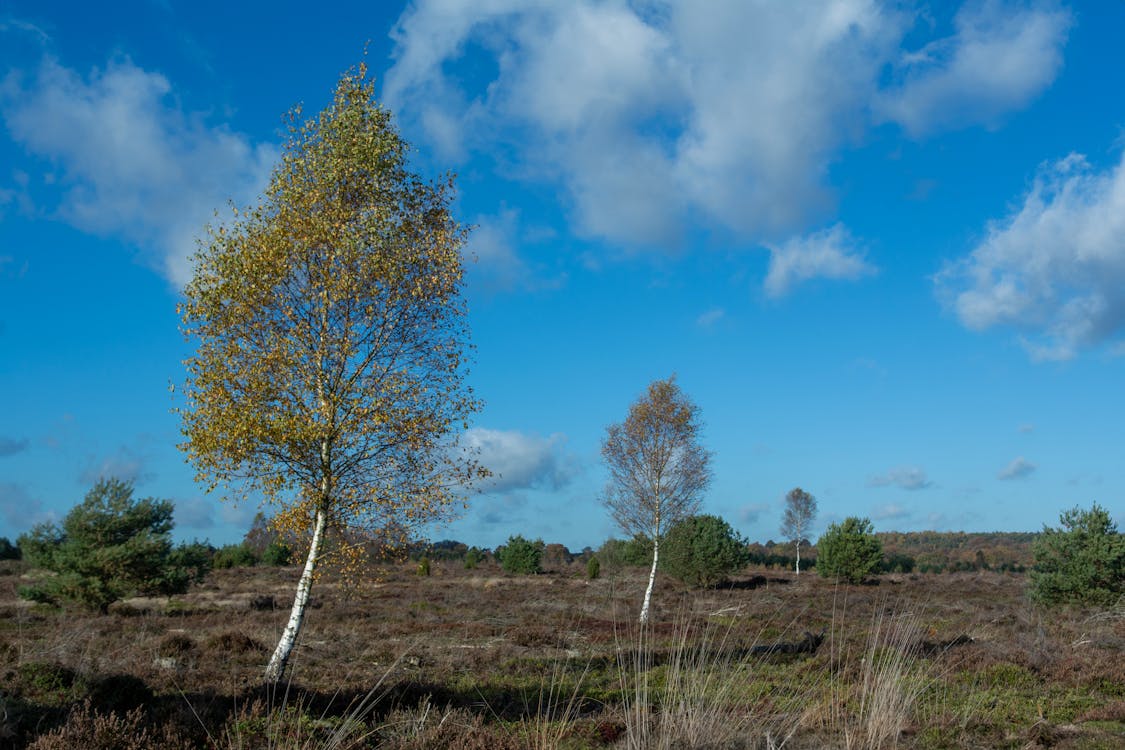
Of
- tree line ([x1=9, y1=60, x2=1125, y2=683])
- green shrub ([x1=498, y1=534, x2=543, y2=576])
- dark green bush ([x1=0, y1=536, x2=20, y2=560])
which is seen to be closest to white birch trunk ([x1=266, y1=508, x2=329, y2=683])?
tree line ([x1=9, y1=60, x2=1125, y2=683])

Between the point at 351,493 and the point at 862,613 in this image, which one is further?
the point at 862,613

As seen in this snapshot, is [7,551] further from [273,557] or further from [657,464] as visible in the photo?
[657,464]

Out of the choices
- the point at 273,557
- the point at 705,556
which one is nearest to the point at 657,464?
the point at 705,556

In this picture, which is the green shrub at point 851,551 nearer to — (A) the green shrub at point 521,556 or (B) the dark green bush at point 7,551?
(A) the green shrub at point 521,556

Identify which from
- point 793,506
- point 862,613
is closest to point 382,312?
point 862,613

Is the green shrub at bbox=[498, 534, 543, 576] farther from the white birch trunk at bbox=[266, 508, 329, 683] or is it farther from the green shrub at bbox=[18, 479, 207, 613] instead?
the white birch trunk at bbox=[266, 508, 329, 683]

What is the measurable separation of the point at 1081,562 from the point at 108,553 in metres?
32.1

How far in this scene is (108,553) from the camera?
23.8 metres

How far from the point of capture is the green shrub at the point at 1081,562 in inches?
922

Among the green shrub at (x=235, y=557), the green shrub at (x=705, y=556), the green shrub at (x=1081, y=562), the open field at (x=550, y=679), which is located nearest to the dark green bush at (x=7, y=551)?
the green shrub at (x=235, y=557)

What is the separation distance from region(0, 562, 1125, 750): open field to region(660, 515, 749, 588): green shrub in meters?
7.76

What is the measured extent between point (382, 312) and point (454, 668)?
7.32 m

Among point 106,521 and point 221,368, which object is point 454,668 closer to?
point 221,368

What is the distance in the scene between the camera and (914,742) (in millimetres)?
7254
